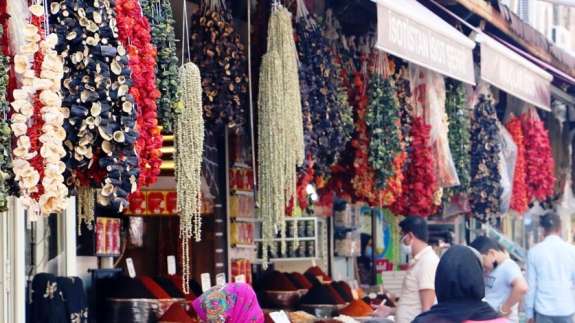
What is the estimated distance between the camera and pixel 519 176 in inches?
443

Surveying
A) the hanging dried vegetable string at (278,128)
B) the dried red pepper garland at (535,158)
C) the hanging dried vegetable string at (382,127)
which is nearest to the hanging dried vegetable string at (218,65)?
the hanging dried vegetable string at (278,128)

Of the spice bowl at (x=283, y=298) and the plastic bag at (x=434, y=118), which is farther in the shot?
the plastic bag at (x=434, y=118)

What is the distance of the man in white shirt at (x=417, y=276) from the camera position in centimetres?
768

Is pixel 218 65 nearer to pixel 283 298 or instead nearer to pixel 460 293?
pixel 460 293

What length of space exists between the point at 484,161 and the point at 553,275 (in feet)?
3.45

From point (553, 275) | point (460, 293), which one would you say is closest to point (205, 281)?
point (553, 275)

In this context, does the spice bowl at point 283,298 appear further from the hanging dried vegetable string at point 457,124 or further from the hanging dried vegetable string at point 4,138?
the hanging dried vegetable string at point 4,138

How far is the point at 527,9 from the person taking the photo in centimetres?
1466

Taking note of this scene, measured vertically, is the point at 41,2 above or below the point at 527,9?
below

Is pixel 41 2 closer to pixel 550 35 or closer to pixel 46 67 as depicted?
pixel 46 67

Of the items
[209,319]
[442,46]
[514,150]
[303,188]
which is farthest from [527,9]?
[209,319]

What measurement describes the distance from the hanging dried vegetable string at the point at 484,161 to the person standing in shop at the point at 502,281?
875 millimetres

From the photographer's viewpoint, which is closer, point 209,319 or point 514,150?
point 209,319

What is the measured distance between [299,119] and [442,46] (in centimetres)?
160
